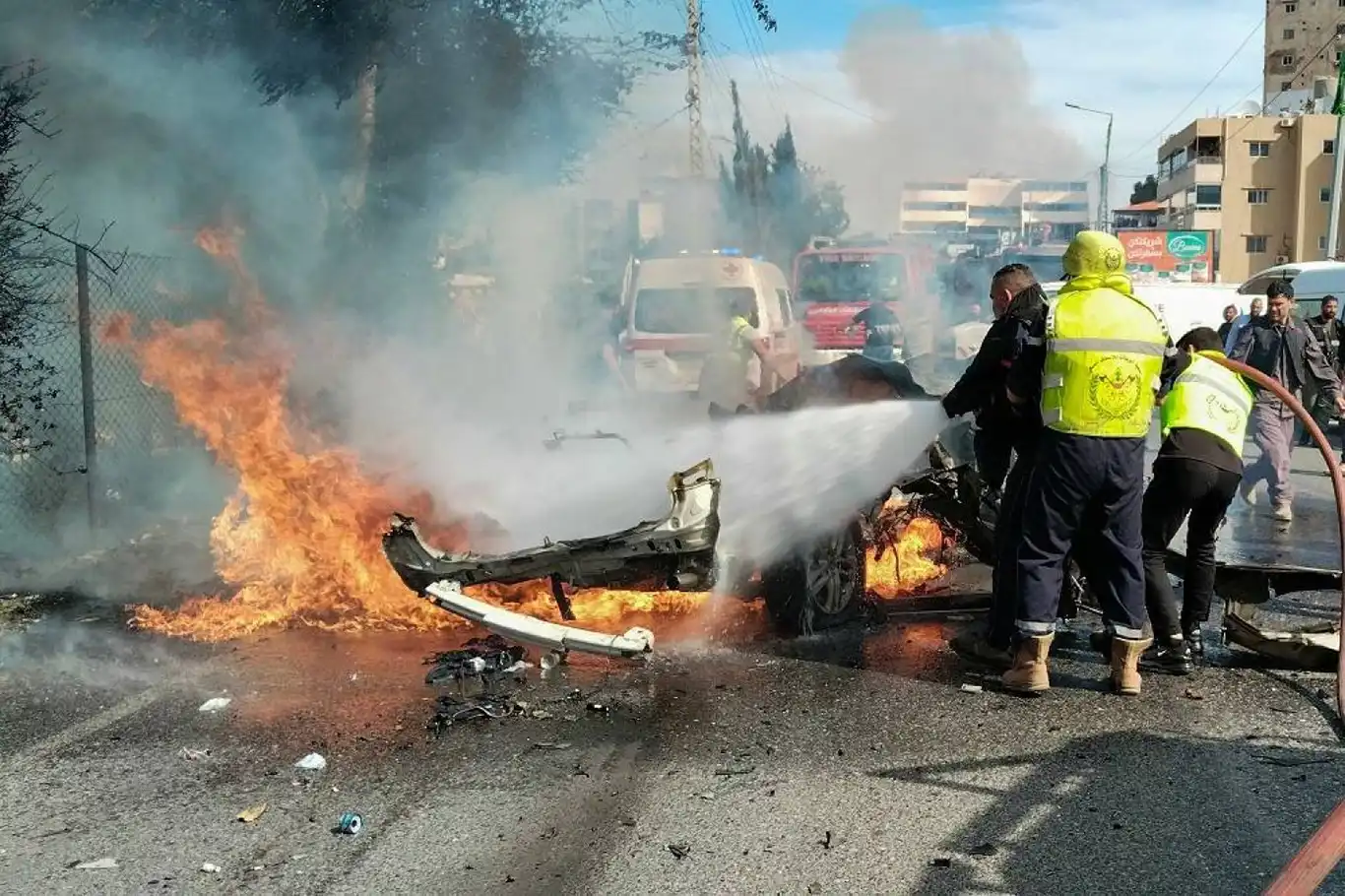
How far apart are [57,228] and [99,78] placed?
1235mm

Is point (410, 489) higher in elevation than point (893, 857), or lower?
higher

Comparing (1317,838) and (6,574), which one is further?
(6,574)

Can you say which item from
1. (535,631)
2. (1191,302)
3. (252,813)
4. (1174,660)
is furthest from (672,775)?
(1191,302)

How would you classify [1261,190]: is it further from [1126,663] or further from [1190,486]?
→ [1126,663]

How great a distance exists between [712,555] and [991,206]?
16920 mm

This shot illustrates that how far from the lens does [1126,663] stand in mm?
5078

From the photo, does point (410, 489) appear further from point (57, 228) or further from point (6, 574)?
point (57, 228)

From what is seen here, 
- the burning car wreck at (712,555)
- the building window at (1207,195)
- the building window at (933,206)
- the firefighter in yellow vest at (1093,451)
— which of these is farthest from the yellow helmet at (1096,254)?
the building window at (1207,195)

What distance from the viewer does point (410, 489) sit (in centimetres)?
647

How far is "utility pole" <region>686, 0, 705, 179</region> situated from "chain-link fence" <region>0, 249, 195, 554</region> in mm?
6557

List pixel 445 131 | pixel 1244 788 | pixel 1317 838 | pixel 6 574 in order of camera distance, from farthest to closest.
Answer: pixel 445 131
pixel 6 574
pixel 1244 788
pixel 1317 838

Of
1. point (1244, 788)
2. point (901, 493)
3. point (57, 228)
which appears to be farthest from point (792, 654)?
point (57, 228)

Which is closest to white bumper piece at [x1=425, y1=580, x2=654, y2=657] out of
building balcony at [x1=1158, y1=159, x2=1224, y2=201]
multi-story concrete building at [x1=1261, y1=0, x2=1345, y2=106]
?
building balcony at [x1=1158, y1=159, x2=1224, y2=201]

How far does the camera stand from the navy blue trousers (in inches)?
196
